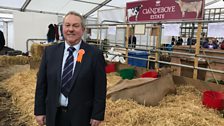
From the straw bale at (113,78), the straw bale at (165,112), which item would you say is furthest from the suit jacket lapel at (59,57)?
the straw bale at (113,78)

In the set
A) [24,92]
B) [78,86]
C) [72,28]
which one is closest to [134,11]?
[24,92]

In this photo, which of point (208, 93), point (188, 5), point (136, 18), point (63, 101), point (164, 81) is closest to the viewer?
point (63, 101)

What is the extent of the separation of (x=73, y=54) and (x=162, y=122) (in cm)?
124

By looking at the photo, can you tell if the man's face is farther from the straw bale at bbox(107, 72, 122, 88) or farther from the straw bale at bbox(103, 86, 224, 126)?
the straw bale at bbox(107, 72, 122, 88)

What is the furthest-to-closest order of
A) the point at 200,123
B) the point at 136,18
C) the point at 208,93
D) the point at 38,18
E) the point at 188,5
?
the point at 38,18, the point at 136,18, the point at 188,5, the point at 208,93, the point at 200,123

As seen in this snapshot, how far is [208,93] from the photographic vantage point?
2.72 metres

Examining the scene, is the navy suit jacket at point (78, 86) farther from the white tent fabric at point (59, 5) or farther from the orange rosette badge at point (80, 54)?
the white tent fabric at point (59, 5)

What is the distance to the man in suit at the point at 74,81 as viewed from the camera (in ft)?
4.74

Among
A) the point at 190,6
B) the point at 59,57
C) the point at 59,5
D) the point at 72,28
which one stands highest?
the point at 59,5

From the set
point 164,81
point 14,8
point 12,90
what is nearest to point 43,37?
point 14,8

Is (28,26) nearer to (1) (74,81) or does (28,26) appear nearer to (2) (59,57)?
(2) (59,57)

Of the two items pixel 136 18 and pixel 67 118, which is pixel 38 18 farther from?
pixel 67 118

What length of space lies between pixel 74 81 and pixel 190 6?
108 inches

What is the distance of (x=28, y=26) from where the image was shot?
1023 centimetres
